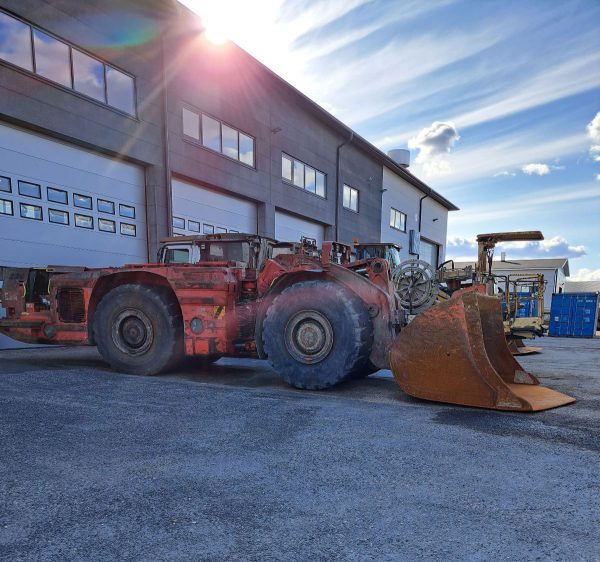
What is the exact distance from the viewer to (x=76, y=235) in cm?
1028

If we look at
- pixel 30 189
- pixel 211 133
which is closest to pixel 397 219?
pixel 211 133

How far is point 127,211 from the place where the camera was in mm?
11547

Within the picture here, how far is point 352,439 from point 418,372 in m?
1.35

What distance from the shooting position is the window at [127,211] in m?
11.4

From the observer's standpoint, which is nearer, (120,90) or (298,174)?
(120,90)

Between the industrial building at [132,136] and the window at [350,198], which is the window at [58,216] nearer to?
the industrial building at [132,136]

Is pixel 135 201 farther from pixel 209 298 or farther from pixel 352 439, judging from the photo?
pixel 352 439

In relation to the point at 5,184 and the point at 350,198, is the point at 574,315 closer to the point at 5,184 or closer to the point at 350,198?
the point at 350,198

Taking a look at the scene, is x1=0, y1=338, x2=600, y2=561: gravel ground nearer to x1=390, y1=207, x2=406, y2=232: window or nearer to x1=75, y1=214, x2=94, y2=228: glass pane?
x1=75, y1=214, x2=94, y2=228: glass pane

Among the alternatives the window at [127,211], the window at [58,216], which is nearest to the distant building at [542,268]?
the window at [127,211]

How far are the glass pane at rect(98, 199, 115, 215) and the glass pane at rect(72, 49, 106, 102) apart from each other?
2617 mm

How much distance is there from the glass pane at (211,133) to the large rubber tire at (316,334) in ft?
34.3

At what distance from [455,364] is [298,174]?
1549 centimetres

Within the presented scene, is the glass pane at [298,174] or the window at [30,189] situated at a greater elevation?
the glass pane at [298,174]
